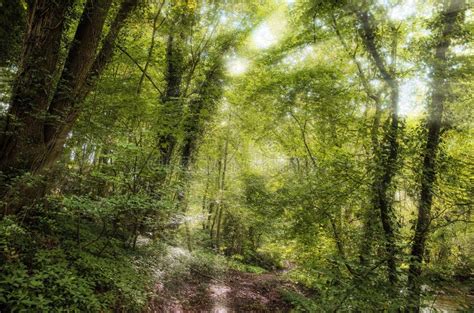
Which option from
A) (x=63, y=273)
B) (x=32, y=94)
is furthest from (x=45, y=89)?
(x=63, y=273)

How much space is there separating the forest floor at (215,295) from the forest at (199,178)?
61 mm

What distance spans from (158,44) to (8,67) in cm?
400

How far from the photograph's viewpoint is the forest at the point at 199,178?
3912mm

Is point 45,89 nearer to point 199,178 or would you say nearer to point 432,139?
point 199,178

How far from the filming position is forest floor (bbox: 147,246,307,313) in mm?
6270

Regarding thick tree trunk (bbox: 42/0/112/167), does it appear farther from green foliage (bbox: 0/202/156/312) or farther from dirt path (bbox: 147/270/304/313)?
dirt path (bbox: 147/270/304/313)

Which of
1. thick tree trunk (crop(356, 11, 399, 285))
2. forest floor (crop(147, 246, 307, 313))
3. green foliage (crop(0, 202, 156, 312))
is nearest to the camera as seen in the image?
green foliage (crop(0, 202, 156, 312))

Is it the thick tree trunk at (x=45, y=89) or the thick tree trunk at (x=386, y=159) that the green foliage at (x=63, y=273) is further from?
the thick tree trunk at (x=386, y=159)

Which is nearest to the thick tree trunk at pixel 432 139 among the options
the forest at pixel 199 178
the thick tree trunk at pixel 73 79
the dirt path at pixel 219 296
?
the forest at pixel 199 178

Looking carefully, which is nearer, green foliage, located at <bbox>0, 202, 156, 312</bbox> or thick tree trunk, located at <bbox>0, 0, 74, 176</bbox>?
green foliage, located at <bbox>0, 202, 156, 312</bbox>

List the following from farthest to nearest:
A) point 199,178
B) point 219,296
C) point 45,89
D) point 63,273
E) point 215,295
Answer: point 199,178
point 219,296
point 215,295
point 45,89
point 63,273

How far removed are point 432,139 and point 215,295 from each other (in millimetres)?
6542

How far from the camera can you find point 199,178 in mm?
9961

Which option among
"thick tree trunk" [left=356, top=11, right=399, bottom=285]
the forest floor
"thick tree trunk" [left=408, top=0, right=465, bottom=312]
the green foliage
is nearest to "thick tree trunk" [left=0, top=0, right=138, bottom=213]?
the green foliage
